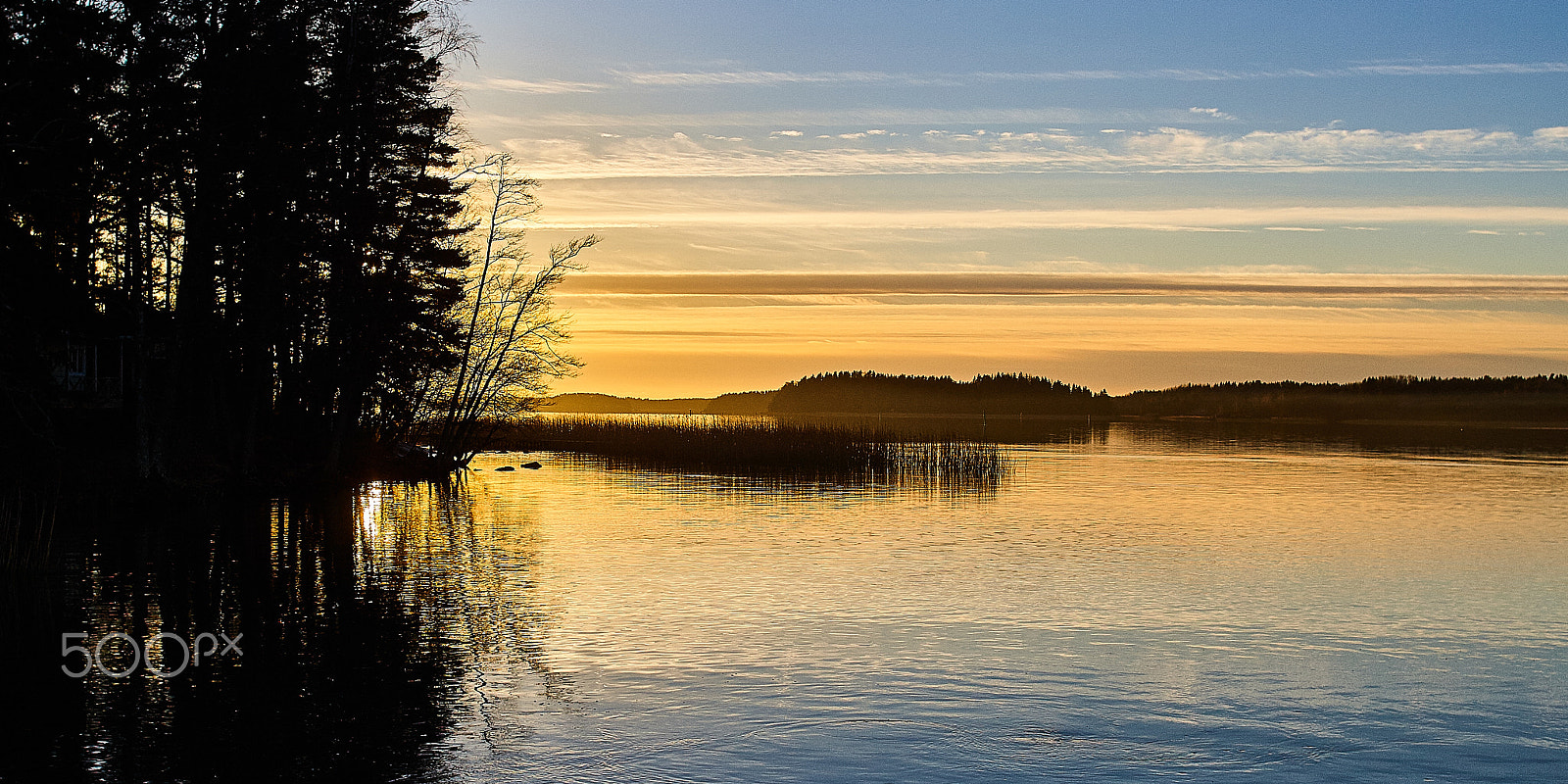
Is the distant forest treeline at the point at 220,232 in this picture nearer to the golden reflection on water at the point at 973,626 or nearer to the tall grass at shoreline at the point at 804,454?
the golden reflection on water at the point at 973,626

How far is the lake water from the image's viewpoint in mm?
9352

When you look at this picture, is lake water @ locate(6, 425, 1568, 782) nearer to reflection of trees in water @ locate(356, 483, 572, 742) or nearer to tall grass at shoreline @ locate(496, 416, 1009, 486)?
reflection of trees in water @ locate(356, 483, 572, 742)

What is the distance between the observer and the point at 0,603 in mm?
14219

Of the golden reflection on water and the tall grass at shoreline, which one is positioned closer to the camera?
the golden reflection on water

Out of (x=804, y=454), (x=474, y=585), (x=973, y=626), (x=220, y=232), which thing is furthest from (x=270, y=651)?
(x=804, y=454)

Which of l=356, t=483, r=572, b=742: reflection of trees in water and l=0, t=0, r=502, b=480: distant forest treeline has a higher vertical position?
l=0, t=0, r=502, b=480: distant forest treeline

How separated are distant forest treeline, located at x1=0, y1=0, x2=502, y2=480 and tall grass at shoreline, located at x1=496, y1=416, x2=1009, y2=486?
36.2 feet

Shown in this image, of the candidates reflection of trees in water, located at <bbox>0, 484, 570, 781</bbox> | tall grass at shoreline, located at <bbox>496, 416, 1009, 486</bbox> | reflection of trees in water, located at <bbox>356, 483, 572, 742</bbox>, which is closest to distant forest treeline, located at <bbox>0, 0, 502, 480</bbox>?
reflection of trees in water, located at <bbox>0, 484, 570, 781</bbox>

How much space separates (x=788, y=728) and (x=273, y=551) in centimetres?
1289

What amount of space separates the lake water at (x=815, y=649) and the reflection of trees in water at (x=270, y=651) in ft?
0.17

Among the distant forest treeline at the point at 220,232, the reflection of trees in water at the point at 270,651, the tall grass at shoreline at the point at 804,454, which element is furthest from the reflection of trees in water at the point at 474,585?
the tall grass at shoreline at the point at 804,454

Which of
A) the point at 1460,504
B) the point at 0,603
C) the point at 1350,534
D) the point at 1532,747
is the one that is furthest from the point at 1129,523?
the point at 0,603

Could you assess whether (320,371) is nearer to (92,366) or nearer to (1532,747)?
(92,366)

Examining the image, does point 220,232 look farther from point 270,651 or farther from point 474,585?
point 270,651
